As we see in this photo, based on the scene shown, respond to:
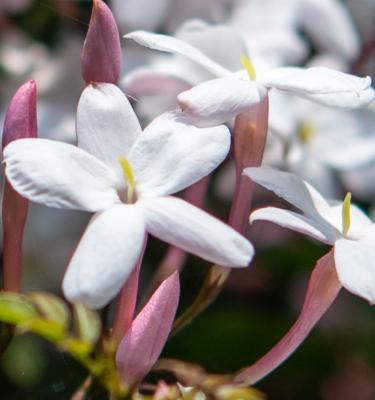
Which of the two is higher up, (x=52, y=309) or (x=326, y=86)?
(x=326, y=86)

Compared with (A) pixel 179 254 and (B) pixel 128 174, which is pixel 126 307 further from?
(A) pixel 179 254

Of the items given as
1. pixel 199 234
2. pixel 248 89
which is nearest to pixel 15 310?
pixel 199 234

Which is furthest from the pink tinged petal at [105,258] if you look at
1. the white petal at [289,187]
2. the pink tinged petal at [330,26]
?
the pink tinged petal at [330,26]

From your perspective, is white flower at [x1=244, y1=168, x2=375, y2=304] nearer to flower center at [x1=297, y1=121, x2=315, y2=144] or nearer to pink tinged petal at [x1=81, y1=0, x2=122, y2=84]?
pink tinged petal at [x1=81, y1=0, x2=122, y2=84]

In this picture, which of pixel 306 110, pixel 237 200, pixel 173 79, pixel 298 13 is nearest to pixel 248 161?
pixel 237 200

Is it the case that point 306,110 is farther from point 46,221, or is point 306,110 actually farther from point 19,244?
point 19,244

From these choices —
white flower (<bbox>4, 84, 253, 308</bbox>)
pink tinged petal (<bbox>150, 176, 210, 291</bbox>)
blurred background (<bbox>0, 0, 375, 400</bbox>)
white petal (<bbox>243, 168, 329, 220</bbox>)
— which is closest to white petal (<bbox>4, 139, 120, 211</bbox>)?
white flower (<bbox>4, 84, 253, 308</bbox>)

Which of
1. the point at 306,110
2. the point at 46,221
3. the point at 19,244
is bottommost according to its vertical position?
the point at 46,221
